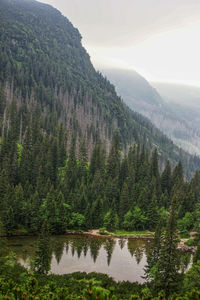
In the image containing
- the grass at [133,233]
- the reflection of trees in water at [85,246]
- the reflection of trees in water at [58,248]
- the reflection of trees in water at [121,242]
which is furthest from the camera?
the grass at [133,233]

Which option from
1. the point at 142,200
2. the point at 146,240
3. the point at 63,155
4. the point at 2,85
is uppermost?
the point at 2,85

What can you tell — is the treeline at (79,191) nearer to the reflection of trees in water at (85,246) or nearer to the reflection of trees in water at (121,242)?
the reflection of trees in water at (121,242)

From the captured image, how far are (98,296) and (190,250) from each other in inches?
2408

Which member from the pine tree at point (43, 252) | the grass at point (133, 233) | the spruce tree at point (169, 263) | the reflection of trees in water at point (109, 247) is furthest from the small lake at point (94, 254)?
the spruce tree at point (169, 263)

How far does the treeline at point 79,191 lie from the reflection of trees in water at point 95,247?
10684 millimetres

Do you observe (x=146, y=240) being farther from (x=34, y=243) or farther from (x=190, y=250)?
(x=34, y=243)

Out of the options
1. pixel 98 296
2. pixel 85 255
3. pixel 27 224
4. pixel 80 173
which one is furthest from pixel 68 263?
pixel 80 173

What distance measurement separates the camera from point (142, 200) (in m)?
92.2

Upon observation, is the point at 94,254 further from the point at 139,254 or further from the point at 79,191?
the point at 79,191

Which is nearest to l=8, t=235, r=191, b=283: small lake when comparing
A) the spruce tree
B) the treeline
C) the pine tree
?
the pine tree

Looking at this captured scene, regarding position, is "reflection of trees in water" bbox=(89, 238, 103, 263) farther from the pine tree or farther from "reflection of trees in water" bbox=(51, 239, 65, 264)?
the pine tree

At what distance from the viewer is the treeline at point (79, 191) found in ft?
245

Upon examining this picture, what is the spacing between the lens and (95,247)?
6494cm

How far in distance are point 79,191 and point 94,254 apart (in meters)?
32.8
